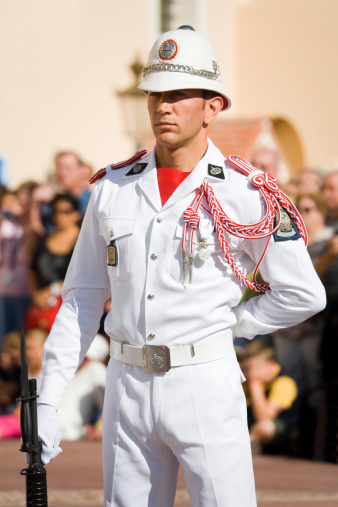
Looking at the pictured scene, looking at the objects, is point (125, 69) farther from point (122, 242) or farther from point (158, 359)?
point (158, 359)

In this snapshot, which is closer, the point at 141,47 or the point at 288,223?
the point at 288,223

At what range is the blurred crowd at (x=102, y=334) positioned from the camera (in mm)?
7520

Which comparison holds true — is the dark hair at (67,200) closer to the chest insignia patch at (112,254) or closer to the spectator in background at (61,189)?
the spectator in background at (61,189)

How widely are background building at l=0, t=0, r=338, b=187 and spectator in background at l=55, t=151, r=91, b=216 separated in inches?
37.6

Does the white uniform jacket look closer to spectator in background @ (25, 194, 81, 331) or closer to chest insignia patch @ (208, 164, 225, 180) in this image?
chest insignia patch @ (208, 164, 225, 180)

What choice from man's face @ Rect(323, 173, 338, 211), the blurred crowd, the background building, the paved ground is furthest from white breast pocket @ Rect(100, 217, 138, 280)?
the background building

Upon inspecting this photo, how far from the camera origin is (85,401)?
26.3ft

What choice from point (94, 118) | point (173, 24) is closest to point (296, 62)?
point (173, 24)

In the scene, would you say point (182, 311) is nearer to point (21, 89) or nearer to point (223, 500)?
point (223, 500)

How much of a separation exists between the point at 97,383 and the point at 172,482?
181 inches

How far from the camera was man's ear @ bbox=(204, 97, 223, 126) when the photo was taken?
3498mm

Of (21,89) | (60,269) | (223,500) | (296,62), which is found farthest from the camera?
(296,62)

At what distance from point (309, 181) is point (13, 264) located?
2508 mm

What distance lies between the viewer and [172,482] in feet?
11.3
